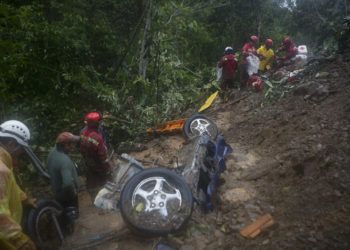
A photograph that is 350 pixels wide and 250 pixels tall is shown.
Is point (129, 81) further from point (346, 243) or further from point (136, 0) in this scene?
point (346, 243)

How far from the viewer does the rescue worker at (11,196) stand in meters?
2.63

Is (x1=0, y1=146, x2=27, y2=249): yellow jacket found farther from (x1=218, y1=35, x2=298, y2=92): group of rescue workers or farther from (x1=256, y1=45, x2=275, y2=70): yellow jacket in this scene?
(x1=256, y1=45, x2=275, y2=70): yellow jacket

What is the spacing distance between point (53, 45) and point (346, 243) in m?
7.72

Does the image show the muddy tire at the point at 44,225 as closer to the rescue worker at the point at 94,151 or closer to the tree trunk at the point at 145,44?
the rescue worker at the point at 94,151

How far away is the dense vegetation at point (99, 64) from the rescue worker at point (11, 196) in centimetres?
222

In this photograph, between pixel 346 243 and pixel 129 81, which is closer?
pixel 346 243

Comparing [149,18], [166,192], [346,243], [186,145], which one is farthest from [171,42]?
[346,243]

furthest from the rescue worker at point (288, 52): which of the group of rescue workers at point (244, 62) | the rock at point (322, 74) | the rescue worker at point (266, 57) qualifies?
the rock at point (322, 74)

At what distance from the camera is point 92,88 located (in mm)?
8586

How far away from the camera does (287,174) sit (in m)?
5.26

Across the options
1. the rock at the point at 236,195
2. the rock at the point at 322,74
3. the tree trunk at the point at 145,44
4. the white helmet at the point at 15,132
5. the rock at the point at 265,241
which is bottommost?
the rock at the point at 265,241

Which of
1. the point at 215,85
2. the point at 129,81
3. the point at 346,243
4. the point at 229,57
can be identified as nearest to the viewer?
the point at 346,243

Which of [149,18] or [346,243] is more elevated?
[149,18]

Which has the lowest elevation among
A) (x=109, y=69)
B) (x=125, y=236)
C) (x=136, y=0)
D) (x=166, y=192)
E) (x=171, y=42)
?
(x=125, y=236)
